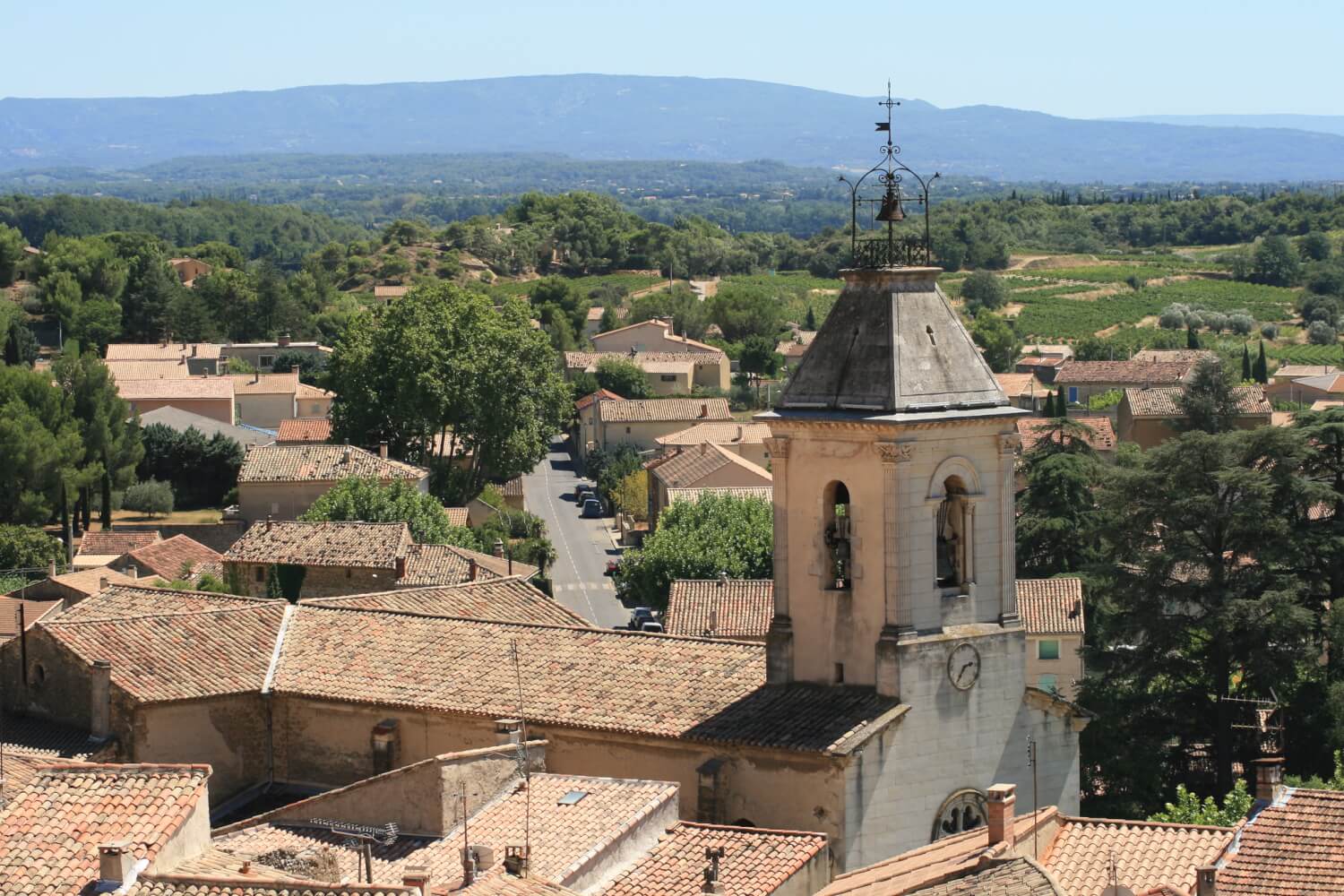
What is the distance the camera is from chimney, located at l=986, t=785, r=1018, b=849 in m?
21.5

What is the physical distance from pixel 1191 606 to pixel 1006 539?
61.4 feet

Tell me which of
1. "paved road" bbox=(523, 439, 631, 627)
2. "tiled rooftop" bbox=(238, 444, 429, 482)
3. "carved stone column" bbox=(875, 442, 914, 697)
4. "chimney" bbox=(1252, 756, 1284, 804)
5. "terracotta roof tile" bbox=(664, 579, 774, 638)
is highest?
"carved stone column" bbox=(875, 442, 914, 697)

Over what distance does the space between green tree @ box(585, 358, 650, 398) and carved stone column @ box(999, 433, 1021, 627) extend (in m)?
86.4

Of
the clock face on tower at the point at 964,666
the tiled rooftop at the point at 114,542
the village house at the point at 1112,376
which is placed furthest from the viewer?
the village house at the point at 1112,376

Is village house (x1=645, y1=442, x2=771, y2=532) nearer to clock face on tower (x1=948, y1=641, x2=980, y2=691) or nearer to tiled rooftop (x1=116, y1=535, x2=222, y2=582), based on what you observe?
tiled rooftop (x1=116, y1=535, x2=222, y2=582)

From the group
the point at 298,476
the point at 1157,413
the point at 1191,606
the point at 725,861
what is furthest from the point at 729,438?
the point at 725,861

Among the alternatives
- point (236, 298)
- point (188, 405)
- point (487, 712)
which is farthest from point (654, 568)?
point (236, 298)

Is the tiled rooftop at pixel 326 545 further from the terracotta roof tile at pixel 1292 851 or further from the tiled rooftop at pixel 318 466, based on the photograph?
the terracotta roof tile at pixel 1292 851

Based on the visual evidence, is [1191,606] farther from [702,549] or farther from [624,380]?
[624,380]

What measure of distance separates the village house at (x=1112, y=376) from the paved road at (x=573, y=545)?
82.1 feet

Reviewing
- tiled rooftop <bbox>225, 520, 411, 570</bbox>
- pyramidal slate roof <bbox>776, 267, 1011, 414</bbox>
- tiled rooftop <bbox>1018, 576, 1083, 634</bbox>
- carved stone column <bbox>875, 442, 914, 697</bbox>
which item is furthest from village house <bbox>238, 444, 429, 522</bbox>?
carved stone column <bbox>875, 442, 914, 697</bbox>

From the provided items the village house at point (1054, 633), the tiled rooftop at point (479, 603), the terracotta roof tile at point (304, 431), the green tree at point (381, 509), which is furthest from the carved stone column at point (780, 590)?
the terracotta roof tile at point (304, 431)

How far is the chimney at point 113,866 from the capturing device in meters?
19.1

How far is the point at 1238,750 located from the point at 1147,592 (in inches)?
164
